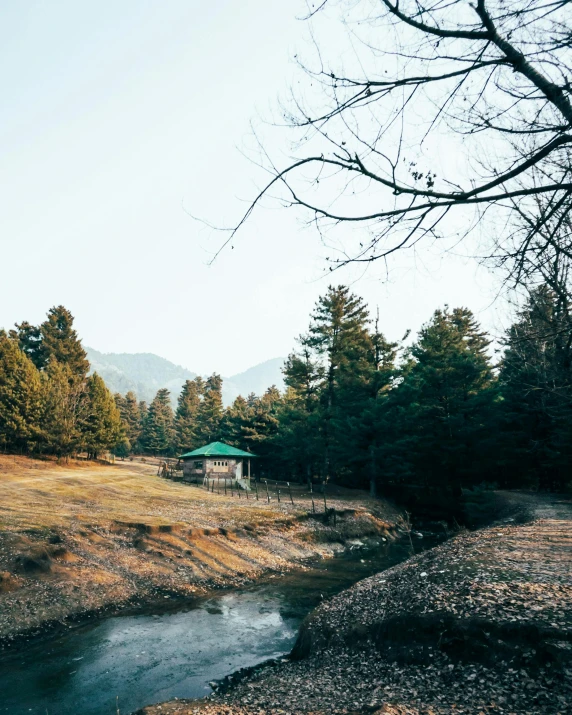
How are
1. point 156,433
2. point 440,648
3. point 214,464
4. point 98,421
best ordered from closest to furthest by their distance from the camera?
1. point 440,648
2. point 214,464
3. point 98,421
4. point 156,433

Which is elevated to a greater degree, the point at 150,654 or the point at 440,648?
the point at 440,648

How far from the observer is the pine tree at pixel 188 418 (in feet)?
280

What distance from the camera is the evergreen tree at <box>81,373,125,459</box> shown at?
52.1 meters

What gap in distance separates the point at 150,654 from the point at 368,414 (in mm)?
29010

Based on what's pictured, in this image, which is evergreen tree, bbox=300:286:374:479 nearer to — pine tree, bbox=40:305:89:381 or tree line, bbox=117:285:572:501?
tree line, bbox=117:285:572:501

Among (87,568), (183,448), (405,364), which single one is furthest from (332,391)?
(183,448)

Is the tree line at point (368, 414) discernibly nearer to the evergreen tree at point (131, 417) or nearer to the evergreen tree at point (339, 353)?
the evergreen tree at point (339, 353)

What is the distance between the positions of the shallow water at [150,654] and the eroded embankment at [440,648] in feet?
4.49

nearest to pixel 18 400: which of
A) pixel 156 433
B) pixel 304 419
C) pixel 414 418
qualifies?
pixel 304 419

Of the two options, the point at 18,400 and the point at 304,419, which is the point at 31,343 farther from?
the point at 304,419

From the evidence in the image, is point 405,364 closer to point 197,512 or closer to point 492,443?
point 492,443

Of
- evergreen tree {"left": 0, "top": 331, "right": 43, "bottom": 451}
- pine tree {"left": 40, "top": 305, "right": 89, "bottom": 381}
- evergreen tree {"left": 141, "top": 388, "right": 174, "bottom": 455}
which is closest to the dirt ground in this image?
evergreen tree {"left": 0, "top": 331, "right": 43, "bottom": 451}

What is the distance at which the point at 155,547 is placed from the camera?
19375 millimetres

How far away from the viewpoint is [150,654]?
10891 mm
